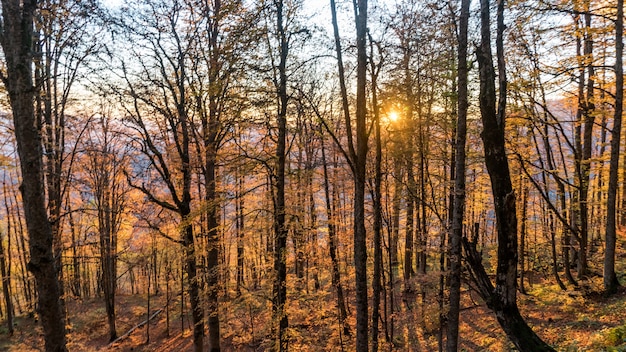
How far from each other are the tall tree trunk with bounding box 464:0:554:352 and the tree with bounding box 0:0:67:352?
18.0 feet

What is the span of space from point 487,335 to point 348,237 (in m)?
5.66

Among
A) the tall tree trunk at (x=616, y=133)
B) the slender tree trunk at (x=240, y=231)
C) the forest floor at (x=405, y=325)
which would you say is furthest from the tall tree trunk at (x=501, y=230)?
the tall tree trunk at (x=616, y=133)

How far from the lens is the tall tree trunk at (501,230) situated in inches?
191

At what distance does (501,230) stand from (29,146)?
6.17 m

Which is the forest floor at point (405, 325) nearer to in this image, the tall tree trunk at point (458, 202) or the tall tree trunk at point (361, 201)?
the tall tree trunk at point (458, 202)

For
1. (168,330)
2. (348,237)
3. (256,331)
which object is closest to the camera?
(348,237)

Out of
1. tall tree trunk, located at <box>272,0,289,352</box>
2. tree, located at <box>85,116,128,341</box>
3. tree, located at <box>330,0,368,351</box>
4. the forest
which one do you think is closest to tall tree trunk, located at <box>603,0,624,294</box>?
the forest

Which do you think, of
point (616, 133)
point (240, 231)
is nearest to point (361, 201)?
point (240, 231)

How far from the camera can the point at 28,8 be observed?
12.1 feet

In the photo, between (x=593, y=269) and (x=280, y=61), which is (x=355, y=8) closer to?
(x=280, y=61)

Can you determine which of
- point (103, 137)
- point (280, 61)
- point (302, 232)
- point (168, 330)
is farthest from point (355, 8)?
point (168, 330)

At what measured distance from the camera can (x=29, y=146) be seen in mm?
3816

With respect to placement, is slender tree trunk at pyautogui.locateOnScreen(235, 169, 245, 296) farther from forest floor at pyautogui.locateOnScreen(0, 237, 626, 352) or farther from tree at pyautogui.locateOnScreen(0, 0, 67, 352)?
tree at pyautogui.locateOnScreen(0, 0, 67, 352)

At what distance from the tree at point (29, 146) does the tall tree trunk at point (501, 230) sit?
547cm
